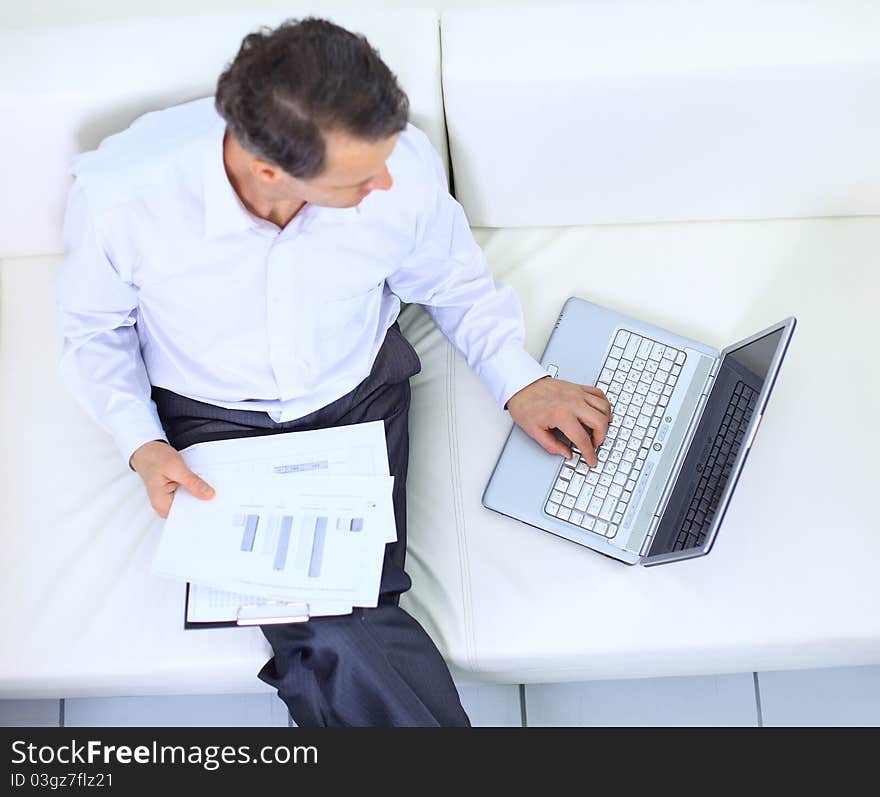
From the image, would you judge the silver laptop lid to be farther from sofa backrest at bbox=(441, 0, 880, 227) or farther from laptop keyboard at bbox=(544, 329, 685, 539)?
sofa backrest at bbox=(441, 0, 880, 227)

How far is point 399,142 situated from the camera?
129 centimetres

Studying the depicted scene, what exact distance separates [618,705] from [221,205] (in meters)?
1.18

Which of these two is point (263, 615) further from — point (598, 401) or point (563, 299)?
point (563, 299)

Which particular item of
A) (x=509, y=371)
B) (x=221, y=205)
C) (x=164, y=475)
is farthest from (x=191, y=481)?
(x=509, y=371)

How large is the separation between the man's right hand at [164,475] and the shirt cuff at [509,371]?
45cm

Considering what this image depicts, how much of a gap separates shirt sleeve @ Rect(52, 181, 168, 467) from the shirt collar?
0.58ft

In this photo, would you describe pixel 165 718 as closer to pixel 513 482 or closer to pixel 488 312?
pixel 513 482

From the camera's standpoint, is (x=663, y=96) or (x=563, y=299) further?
(x=563, y=299)

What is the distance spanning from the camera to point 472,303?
1479mm

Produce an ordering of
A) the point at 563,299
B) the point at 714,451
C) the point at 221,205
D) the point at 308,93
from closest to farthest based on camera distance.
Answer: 1. the point at 308,93
2. the point at 221,205
3. the point at 714,451
4. the point at 563,299

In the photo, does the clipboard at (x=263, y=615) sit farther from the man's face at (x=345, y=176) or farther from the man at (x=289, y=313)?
the man's face at (x=345, y=176)

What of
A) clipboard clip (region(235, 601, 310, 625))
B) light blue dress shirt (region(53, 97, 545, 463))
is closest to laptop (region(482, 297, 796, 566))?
light blue dress shirt (region(53, 97, 545, 463))

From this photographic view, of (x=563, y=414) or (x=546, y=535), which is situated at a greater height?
(x=563, y=414)

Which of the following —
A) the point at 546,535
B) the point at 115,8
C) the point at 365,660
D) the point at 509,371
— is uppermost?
the point at 115,8
